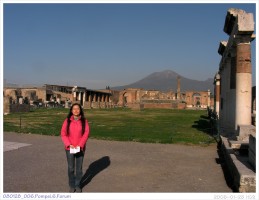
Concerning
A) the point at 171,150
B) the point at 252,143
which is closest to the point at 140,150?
the point at 171,150

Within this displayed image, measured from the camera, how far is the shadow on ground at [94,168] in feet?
23.6

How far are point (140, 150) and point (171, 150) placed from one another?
105 centimetres

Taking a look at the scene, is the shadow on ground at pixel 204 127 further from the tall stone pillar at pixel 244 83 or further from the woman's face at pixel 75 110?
the woman's face at pixel 75 110

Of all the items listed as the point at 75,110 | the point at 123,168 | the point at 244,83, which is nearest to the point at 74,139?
the point at 75,110

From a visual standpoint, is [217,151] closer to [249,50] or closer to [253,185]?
[249,50]

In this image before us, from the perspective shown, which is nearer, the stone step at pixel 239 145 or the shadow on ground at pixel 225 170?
the shadow on ground at pixel 225 170

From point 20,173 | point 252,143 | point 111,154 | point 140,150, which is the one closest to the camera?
point 252,143

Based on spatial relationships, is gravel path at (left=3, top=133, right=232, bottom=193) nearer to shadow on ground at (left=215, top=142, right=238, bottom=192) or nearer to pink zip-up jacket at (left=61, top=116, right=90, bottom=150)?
shadow on ground at (left=215, top=142, right=238, bottom=192)

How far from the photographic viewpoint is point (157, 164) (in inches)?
353

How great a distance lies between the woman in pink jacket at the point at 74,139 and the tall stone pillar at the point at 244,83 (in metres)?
7.16

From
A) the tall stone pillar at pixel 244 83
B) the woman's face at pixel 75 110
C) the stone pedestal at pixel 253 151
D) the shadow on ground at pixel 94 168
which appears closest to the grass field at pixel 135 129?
the tall stone pillar at pixel 244 83

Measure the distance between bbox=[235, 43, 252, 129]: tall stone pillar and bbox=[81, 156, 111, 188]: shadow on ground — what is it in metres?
5.08

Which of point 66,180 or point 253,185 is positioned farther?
point 66,180

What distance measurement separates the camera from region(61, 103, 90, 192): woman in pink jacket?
622cm
